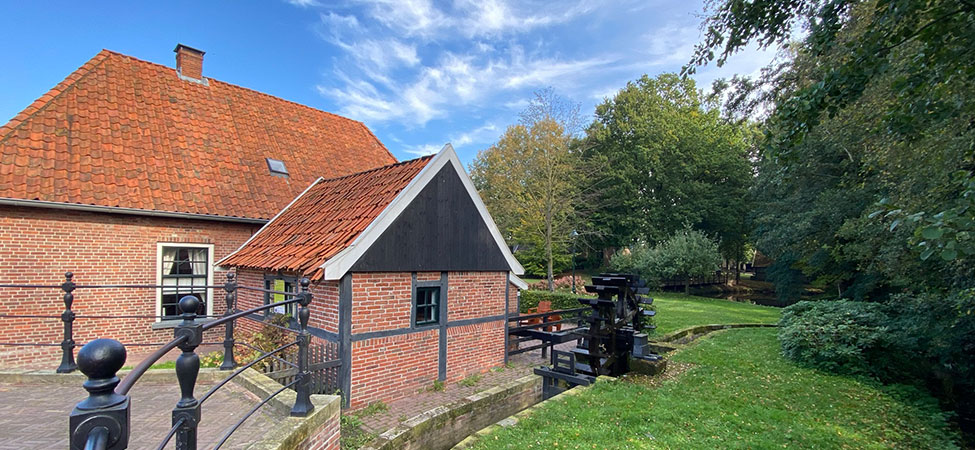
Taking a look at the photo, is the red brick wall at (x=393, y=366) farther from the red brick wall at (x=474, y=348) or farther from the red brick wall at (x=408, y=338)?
the red brick wall at (x=474, y=348)

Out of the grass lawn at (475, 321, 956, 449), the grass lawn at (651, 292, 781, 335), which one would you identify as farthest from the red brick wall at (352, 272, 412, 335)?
the grass lawn at (651, 292, 781, 335)

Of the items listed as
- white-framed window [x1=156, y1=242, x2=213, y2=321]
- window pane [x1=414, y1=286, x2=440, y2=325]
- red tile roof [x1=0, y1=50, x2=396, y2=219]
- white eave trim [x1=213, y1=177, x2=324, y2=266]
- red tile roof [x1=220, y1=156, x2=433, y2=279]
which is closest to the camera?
red tile roof [x1=220, y1=156, x2=433, y2=279]

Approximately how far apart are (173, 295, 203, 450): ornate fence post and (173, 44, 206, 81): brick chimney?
42.9 ft

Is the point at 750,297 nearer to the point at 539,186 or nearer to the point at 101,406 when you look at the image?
the point at 539,186

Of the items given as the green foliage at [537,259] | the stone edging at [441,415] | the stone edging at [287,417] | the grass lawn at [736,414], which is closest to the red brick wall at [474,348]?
the stone edging at [441,415]

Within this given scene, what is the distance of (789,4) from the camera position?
494 centimetres

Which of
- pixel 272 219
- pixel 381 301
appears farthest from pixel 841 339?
pixel 272 219

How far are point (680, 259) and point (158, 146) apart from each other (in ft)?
80.4

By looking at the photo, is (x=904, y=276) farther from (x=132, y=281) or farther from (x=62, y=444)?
(x=132, y=281)

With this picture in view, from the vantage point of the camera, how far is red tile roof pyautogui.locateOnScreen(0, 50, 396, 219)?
838cm

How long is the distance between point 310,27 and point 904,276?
16776mm

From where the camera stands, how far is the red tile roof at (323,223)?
6922 millimetres

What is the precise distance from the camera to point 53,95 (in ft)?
31.1

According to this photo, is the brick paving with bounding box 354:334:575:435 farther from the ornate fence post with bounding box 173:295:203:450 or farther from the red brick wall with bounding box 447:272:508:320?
the ornate fence post with bounding box 173:295:203:450
